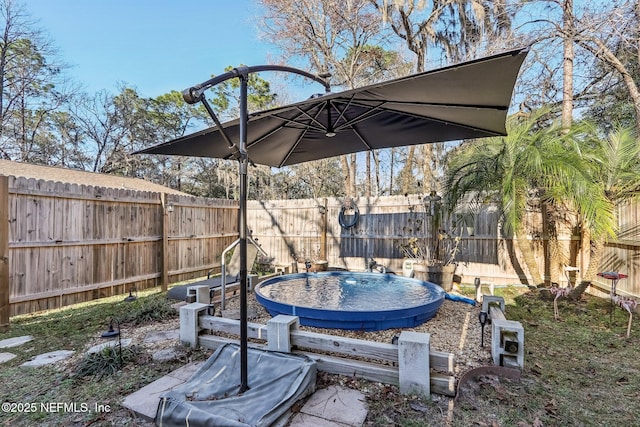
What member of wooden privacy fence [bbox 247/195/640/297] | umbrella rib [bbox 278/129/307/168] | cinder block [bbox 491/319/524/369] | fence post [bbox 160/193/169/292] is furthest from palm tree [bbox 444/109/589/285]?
fence post [bbox 160/193/169/292]

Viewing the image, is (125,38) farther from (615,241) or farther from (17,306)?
(615,241)

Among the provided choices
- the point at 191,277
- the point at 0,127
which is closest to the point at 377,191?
the point at 191,277

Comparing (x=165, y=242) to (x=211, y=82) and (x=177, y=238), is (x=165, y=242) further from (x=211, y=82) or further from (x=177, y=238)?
(x=211, y=82)

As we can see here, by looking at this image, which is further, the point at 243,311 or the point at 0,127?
the point at 0,127

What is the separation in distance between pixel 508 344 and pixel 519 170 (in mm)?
3451

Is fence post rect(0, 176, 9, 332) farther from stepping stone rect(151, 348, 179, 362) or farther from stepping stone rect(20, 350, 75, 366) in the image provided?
stepping stone rect(151, 348, 179, 362)

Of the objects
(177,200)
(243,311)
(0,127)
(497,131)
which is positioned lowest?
(243,311)

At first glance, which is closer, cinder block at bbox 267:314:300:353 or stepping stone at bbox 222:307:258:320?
cinder block at bbox 267:314:300:353

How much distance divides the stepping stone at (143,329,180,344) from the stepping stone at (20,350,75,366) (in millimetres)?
714

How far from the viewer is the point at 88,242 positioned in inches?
218

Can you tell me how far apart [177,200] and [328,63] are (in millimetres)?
7289

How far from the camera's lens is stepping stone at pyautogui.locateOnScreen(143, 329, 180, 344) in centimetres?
351

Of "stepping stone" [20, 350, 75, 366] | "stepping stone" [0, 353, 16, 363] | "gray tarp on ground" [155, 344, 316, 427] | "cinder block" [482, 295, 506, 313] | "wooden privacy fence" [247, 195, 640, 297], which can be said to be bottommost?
"stepping stone" [0, 353, 16, 363]

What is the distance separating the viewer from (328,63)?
1100cm
